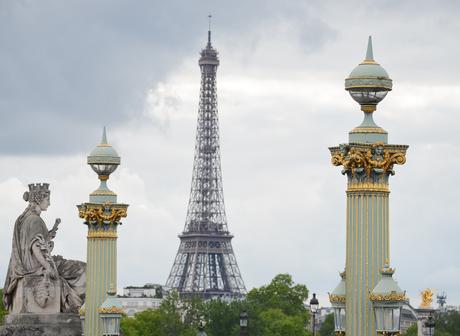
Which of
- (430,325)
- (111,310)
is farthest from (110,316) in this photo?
(430,325)

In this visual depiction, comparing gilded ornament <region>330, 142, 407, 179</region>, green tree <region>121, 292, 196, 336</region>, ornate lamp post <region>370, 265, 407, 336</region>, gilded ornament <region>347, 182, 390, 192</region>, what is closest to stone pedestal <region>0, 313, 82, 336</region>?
gilded ornament <region>347, 182, 390, 192</region>

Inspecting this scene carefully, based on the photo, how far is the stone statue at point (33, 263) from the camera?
5778 cm

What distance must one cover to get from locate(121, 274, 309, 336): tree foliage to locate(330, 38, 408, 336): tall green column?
9554 centimetres

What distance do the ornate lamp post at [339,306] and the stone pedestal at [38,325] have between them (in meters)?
17.5

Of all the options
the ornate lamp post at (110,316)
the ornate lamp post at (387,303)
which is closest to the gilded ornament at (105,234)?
the ornate lamp post at (110,316)

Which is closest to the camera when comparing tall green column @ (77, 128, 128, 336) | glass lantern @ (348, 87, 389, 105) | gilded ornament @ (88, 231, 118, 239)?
glass lantern @ (348, 87, 389, 105)

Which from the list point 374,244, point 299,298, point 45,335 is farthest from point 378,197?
point 299,298

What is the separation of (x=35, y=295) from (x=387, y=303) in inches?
802

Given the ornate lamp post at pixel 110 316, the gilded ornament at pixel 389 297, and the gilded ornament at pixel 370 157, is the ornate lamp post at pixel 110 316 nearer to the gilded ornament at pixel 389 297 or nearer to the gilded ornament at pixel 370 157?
the gilded ornament at pixel 370 157

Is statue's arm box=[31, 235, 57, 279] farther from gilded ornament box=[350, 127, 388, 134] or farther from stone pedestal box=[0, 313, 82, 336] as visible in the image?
gilded ornament box=[350, 127, 388, 134]

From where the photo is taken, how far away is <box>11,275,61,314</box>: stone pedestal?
5806 centimetres

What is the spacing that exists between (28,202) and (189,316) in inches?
4233

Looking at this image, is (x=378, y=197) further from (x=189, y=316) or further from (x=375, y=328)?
(x=189, y=316)

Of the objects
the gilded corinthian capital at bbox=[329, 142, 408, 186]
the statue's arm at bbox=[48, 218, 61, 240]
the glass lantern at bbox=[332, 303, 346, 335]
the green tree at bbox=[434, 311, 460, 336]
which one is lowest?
the glass lantern at bbox=[332, 303, 346, 335]
